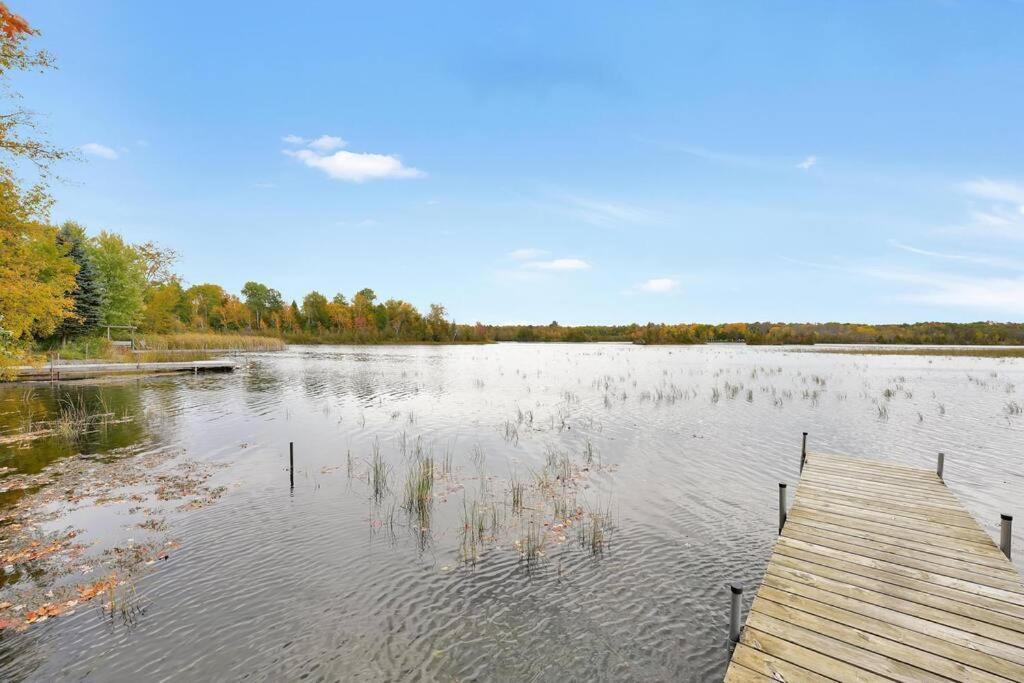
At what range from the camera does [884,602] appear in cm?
600

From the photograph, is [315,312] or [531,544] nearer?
[531,544]

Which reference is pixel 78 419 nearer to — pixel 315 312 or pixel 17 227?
pixel 17 227

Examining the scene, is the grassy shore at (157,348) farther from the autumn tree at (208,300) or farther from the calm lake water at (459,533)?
the autumn tree at (208,300)

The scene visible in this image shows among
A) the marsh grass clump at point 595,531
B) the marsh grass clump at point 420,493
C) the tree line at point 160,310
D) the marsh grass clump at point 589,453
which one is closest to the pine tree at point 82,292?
the tree line at point 160,310

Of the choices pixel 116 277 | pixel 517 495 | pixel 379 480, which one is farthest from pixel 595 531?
pixel 116 277

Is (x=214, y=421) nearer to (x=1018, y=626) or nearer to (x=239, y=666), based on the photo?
(x=239, y=666)

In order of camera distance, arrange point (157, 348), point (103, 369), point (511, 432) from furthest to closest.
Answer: point (157, 348)
point (103, 369)
point (511, 432)

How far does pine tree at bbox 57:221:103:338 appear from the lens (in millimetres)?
48506

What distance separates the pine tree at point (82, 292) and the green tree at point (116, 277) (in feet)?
26.1

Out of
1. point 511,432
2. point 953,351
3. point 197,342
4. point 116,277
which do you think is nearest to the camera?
point 511,432

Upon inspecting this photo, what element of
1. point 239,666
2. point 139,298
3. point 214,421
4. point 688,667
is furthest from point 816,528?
point 139,298

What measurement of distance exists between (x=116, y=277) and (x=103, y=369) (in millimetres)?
26868

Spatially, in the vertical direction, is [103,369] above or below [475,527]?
above

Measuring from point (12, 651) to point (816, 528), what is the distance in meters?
→ 13.3
